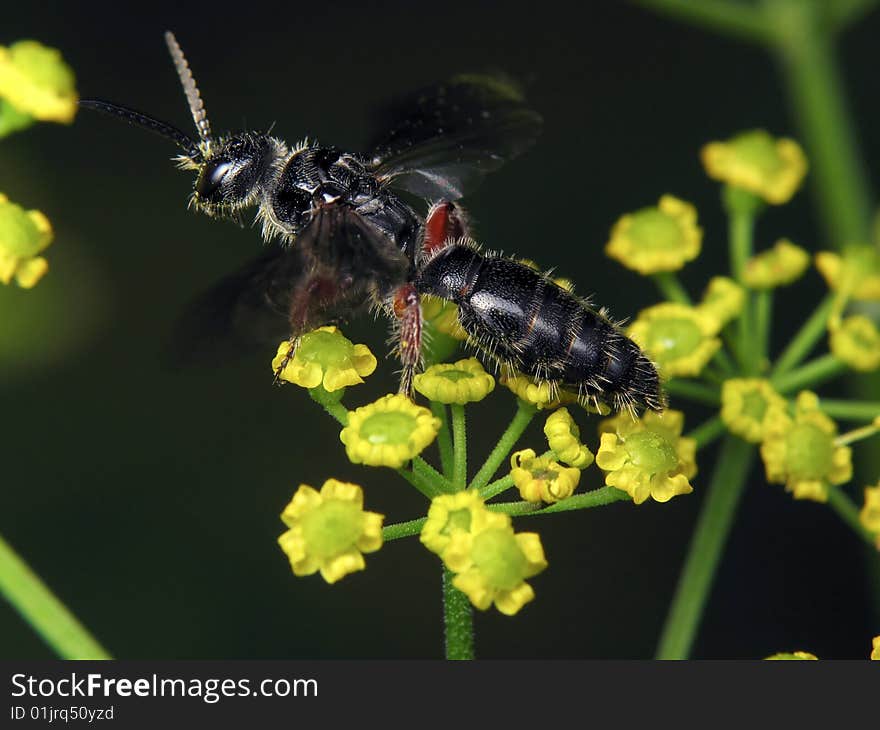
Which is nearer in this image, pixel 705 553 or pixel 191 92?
pixel 705 553

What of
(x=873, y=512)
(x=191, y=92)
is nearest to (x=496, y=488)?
(x=873, y=512)

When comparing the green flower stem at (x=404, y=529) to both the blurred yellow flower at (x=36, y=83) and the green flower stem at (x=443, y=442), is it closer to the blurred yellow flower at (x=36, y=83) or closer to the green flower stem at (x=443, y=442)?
the green flower stem at (x=443, y=442)

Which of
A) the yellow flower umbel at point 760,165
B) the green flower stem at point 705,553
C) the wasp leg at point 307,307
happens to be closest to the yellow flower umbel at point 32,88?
the wasp leg at point 307,307

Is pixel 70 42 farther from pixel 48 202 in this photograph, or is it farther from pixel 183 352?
pixel 183 352

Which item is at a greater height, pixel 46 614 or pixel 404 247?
pixel 404 247

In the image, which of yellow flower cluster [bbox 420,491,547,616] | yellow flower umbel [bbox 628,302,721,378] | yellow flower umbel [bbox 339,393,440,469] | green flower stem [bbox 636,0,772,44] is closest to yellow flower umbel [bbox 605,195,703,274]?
yellow flower umbel [bbox 628,302,721,378]

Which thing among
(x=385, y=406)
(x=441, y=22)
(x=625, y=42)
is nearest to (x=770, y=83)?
(x=625, y=42)

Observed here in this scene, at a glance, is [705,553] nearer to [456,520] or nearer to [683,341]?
[683,341]

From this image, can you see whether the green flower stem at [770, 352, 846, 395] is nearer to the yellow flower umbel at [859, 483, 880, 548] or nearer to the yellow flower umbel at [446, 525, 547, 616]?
the yellow flower umbel at [859, 483, 880, 548]
